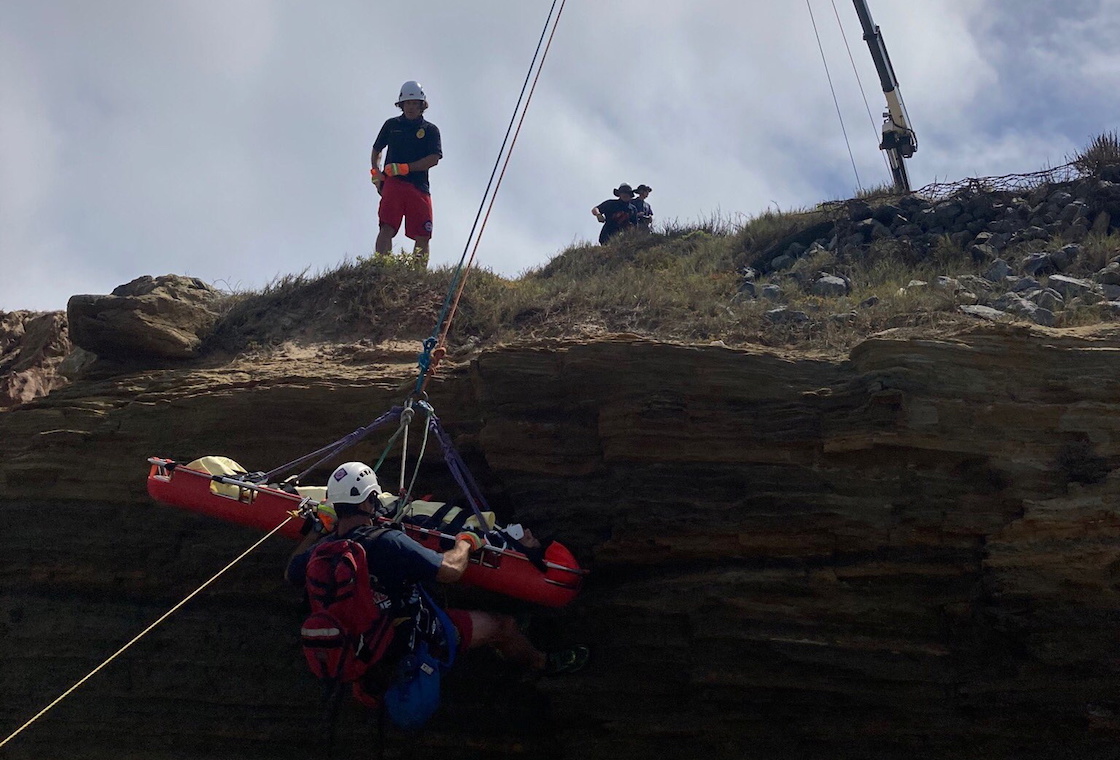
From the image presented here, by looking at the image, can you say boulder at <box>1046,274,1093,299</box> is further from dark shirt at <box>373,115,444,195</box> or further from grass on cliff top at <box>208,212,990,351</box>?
dark shirt at <box>373,115,444,195</box>

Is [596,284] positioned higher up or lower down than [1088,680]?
higher up

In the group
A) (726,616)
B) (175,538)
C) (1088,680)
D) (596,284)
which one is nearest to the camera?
(1088,680)

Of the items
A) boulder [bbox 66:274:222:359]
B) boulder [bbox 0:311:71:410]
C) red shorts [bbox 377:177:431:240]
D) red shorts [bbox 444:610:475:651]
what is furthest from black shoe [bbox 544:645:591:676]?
boulder [bbox 0:311:71:410]

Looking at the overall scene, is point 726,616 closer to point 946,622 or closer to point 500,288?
point 946,622

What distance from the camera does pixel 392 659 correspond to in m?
6.20

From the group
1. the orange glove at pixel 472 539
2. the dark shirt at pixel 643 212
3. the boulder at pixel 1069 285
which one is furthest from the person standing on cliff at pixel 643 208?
the orange glove at pixel 472 539

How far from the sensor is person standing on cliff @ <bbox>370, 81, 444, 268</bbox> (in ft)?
37.3

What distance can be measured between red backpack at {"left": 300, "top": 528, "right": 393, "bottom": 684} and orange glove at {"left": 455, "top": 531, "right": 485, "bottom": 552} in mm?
603

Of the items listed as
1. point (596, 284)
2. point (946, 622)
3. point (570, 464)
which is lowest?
point (946, 622)

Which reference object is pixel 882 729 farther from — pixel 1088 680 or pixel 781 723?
pixel 1088 680

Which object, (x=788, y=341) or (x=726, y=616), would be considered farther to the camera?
(x=788, y=341)

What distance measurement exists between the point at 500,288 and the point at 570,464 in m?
3.75

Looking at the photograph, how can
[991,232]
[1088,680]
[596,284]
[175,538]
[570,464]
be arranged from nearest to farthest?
[1088,680] → [570,464] → [175,538] → [596,284] → [991,232]

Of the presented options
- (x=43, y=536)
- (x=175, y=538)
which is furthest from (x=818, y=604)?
(x=43, y=536)
